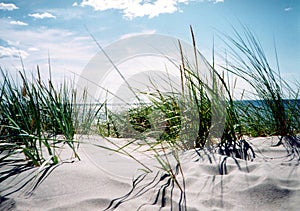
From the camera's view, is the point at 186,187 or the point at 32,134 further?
the point at 32,134

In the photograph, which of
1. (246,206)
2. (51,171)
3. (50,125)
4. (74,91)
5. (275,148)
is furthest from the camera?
(74,91)

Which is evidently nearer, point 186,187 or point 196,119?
point 186,187

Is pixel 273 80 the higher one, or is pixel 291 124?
pixel 273 80

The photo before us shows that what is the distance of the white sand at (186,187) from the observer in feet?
3.95

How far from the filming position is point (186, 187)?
138 centimetres

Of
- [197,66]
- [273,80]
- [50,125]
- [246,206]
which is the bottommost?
[246,206]

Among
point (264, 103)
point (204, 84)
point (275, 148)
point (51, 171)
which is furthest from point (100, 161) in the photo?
point (264, 103)

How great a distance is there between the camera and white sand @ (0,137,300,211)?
3.95 ft

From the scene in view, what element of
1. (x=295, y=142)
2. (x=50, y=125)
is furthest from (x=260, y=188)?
(x=50, y=125)

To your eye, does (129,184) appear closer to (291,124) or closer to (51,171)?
(51,171)

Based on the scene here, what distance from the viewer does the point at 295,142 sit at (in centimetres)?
193

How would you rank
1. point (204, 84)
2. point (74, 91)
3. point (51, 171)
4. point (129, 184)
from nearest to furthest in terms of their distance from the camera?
point (129, 184) → point (51, 171) → point (204, 84) → point (74, 91)

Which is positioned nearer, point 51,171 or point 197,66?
point 51,171

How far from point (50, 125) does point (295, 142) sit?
2.39 meters
